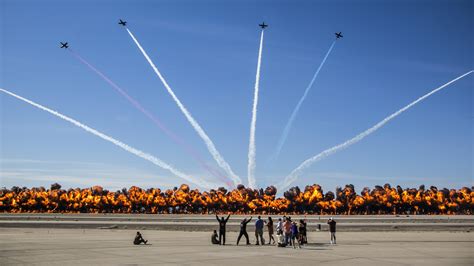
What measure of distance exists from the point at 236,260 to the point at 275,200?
97.1 meters

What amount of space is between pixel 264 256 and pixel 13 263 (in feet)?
35.0

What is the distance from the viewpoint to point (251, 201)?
114 metres

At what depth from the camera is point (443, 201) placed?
11531 cm

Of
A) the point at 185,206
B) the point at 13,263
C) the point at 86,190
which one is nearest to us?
the point at 13,263

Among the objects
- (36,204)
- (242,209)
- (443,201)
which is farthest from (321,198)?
(36,204)

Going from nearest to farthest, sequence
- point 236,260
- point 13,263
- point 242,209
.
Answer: point 13,263 < point 236,260 < point 242,209

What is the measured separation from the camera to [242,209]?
114750mm

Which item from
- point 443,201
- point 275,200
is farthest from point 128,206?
point 443,201

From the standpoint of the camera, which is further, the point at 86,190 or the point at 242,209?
the point at 86,190

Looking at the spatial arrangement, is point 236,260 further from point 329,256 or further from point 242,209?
point 242,209

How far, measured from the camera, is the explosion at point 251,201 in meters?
114

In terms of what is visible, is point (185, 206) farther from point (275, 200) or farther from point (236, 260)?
point (236, 260)

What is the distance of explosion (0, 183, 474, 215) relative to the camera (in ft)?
375

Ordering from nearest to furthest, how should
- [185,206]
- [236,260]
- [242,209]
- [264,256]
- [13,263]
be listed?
[13,263] → [236,260] → [264,256] → [242,209] → [185,206]
